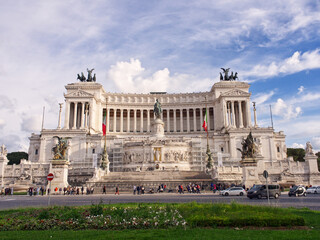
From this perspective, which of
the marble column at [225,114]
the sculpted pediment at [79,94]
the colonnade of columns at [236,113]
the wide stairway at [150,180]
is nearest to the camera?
the wide stairway at [150,180]

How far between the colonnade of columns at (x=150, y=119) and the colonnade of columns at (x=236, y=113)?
345 inches

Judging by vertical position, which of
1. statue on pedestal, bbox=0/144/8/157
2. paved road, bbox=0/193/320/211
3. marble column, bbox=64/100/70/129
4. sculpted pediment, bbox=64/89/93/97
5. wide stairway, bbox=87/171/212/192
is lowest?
A: paved road, bbox=0/193/320/211

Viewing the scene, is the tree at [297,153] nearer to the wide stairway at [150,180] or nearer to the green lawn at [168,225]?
the wide stairway at [150,180]

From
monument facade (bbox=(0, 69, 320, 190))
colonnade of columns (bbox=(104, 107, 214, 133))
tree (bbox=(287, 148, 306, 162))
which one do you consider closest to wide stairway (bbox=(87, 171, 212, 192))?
monument facade (bbox=(0, 69, 320, 190))

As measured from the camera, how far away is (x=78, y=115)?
93.4m

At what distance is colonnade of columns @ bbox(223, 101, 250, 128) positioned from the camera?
89312 mm

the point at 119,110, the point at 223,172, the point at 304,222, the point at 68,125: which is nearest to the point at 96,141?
the point at 68,125

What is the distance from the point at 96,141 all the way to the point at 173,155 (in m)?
25.5

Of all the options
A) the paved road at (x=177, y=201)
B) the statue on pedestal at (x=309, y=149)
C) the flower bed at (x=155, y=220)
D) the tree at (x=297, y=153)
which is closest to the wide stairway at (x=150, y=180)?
the paved road at (x=177, y=201)

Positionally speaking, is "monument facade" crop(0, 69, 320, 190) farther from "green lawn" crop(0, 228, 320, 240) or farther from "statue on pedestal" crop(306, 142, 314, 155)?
"green lawn" crop(0, 228, 320, 240)

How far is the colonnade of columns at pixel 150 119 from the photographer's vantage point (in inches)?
3878

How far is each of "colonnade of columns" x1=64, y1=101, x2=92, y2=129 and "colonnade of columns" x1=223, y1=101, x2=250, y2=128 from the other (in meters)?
43.2

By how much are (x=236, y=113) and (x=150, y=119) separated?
30512mm

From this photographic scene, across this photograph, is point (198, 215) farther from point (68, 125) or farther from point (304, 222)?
point (68, 125)
